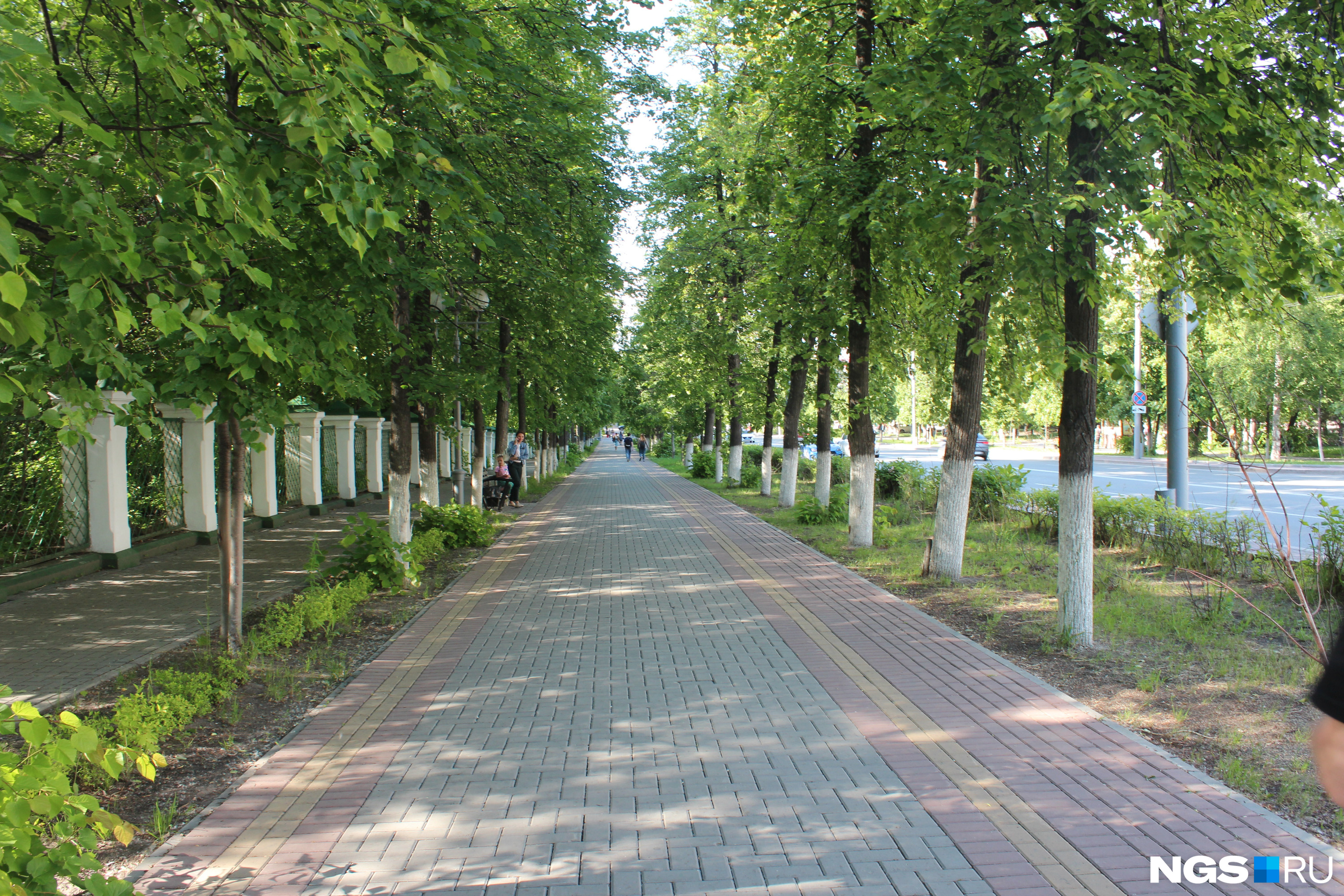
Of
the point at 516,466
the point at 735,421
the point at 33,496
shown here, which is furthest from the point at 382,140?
the point at 735,421

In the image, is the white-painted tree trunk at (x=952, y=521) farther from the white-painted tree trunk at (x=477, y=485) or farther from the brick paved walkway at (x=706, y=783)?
the white-painted tree trunk at (x=477, y=485)

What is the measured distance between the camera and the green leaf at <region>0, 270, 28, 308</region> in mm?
2477

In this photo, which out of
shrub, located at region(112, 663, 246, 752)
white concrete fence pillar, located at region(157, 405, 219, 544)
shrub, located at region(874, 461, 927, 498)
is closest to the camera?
shrub, located at region(112, 663, 246, 752)

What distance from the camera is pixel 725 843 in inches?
145

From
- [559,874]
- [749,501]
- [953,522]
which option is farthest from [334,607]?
[749,501]

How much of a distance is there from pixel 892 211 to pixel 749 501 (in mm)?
11602

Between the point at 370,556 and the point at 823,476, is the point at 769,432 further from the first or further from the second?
the point at 370,556

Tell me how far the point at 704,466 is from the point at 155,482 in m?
22.0

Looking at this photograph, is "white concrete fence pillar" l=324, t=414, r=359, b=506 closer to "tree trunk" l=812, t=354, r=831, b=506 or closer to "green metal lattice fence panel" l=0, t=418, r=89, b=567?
"green metal lattice fence panel" l=0, t=418, r=89, b=567

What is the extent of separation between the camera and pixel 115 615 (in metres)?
8.13

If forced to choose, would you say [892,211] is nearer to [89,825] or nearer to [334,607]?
[334,607]

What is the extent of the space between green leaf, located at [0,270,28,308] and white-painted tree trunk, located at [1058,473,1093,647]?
6.98 metres

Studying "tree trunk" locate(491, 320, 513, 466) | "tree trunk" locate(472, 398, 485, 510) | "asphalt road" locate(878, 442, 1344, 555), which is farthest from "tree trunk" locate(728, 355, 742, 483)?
"asphalt road" locate(878, 442, 1344, 555)

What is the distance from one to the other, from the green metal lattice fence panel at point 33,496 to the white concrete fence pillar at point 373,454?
35.8ft
